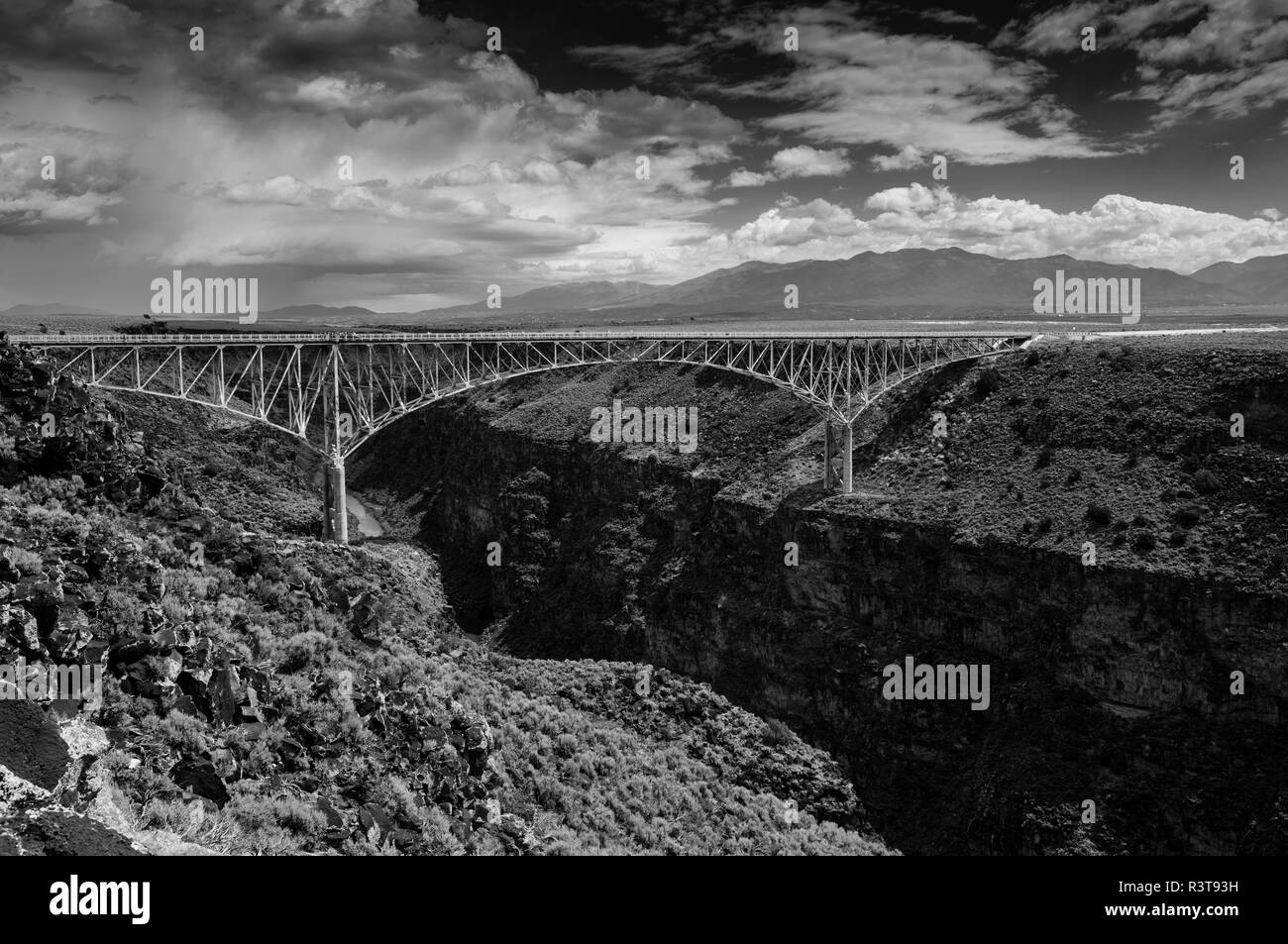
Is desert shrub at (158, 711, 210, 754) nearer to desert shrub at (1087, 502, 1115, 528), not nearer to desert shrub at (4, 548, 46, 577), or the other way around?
desert shrub at (4, 548, 46, 577)

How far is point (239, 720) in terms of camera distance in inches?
627

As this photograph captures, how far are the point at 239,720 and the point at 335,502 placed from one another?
33902mm

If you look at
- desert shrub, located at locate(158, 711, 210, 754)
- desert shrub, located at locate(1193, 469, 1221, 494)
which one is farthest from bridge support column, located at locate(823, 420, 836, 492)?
desert shrub, located at locate(158, 711, 210, 754)

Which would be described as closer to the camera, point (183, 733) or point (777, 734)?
point (183, 733)

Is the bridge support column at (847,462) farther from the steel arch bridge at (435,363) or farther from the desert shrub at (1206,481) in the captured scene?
the desert shrub at (1206,481)

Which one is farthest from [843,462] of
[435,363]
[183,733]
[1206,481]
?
[183,733]

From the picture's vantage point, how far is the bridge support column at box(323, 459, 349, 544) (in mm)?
47625

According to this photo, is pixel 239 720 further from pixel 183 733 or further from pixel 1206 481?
pixel 1206 481

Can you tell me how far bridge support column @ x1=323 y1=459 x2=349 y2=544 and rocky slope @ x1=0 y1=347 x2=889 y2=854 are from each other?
1706 centimetres

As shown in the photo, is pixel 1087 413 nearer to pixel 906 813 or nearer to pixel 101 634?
pixel 906 813

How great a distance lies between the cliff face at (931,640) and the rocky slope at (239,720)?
11.1 metres

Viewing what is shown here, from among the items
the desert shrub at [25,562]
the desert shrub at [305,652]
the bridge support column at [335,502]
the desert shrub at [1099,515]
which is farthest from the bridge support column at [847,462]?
the desert shrub at [25,562]

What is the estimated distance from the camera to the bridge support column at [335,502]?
156 feet
